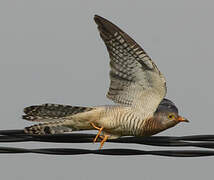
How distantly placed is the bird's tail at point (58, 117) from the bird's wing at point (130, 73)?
43 centimetres

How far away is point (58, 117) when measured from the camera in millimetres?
6867

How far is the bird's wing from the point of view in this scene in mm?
6629

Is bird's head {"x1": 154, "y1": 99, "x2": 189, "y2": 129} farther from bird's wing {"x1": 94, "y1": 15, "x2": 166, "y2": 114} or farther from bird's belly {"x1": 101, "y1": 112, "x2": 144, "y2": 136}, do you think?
bird's belly {"x1": 101, "y1": 112, "x2": 144, "y2": 136}

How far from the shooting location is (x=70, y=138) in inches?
223

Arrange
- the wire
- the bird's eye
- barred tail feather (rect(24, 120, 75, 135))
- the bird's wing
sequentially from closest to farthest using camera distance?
the wire < the bird's wing < the bird's eye < barred tail feather (rect(24, 120, 75, 135))

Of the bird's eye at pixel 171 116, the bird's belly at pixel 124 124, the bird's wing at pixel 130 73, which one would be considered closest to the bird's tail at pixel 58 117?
the bird's belly at pixel 124 124

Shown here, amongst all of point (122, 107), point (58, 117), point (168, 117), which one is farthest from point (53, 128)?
point (168, 117)

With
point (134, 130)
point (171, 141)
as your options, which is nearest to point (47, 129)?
point (134, 130)

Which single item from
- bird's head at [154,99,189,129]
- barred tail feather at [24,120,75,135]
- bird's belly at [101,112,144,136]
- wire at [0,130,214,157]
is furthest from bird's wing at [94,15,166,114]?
wire at [0,130,214,157]

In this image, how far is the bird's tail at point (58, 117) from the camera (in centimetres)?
680

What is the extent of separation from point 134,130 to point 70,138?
3.87 feet

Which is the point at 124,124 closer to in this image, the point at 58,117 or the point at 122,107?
the point at 122,107

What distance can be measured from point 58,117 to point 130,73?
39.7 inches

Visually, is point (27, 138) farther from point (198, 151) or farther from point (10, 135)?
point (198, 151)
